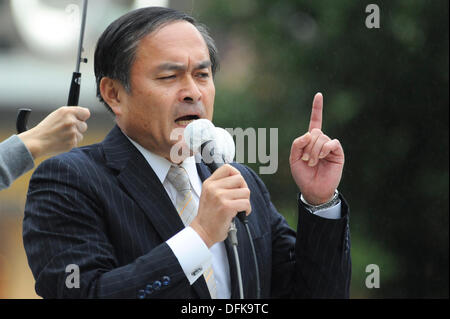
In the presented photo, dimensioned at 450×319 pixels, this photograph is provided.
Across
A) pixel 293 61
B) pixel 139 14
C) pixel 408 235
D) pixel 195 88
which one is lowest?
pixel 408 235

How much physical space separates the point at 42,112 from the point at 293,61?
2463 mm

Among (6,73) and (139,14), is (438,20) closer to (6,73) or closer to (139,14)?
(6,73)

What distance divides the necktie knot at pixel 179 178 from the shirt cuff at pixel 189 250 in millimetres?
423

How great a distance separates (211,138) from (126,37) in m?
0.63

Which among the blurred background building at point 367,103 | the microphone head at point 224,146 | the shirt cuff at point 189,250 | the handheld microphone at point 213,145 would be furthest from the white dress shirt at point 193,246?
the blurred background building at point 367,103

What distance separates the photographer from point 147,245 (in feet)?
7.41

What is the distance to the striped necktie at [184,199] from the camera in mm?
2334

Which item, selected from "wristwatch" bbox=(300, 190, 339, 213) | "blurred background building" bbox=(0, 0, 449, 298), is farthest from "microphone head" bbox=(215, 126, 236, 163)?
"blurred background building" bbox=(0, 0, 449, 298)

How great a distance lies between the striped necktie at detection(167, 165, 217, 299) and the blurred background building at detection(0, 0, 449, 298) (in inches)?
154

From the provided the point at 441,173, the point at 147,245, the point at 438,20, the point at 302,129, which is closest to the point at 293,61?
the point at 302,129

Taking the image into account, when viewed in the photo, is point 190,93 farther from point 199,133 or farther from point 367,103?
point 367,103

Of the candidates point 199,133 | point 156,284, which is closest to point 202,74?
point 199,133
